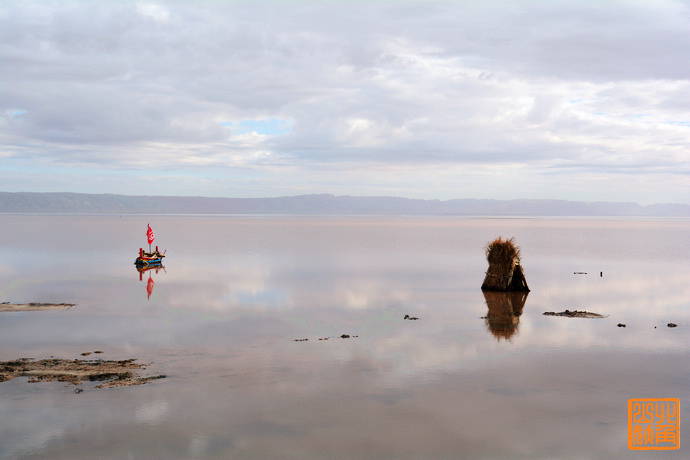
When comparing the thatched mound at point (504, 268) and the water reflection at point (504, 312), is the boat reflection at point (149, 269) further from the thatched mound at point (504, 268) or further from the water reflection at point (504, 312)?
the water reflection at point (504, 312)

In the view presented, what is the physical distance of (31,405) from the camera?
35.4 ft

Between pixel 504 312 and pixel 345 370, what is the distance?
9.77 metres

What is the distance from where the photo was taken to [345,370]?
13.5m

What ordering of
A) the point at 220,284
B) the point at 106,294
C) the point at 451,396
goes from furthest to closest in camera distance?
the point at 220,284, the point at 106,294, the point at 451,396

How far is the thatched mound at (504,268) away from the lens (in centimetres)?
2548

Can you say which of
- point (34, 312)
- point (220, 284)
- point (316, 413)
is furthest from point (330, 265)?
point (316, 413)

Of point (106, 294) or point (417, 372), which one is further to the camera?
point (106, 294)

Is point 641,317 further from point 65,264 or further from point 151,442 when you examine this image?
point 65,264

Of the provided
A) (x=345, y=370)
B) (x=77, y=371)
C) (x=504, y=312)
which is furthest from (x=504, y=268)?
(x=77, y=371)

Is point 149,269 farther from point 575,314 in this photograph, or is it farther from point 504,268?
point 575,314

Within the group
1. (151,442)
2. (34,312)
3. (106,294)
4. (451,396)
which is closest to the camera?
(151,442)

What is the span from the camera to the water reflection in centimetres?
1819

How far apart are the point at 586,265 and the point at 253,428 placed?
35.4 meters

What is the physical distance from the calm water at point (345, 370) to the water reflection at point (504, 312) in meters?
0.12
